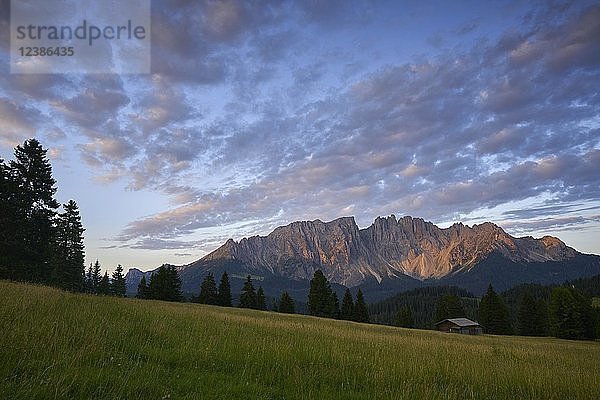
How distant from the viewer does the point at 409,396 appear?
702 centimetres

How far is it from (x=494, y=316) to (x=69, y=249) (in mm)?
76546

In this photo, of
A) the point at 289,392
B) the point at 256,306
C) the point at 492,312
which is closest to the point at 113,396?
the point at 289,392

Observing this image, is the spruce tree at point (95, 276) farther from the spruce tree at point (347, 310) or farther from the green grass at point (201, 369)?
the green grass at point (201, 369)

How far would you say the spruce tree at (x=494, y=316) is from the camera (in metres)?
71.2

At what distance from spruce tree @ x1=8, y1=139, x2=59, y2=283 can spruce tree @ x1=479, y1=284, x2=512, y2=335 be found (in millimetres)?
75802

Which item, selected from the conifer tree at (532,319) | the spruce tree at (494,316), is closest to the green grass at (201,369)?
the spruce tree at (494,316)

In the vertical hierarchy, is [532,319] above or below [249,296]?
below

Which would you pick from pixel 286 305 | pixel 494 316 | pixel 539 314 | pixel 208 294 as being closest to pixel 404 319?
pixel 494 316

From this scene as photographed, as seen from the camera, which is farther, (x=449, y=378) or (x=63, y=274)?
(x=63, y=274)

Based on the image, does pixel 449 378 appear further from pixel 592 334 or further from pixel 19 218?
pixel 592 334

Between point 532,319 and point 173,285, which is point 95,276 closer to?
point 173,285

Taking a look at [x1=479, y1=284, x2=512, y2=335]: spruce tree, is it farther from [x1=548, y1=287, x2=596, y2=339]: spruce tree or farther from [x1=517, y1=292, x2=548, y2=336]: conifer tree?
[x1=548, y1=287, x2=596, y2=339]: spruce tree

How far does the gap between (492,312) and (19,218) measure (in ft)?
261

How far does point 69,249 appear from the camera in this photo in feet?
150
